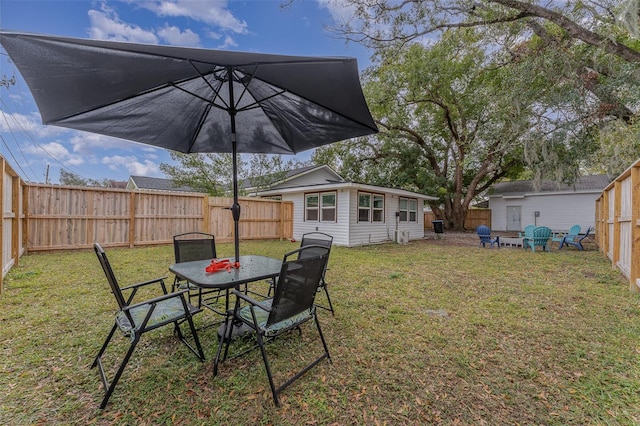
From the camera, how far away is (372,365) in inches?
89.3

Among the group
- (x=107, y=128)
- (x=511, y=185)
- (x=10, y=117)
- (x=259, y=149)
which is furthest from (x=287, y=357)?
(x=511, y=185)

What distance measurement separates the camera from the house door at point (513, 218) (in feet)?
57.9

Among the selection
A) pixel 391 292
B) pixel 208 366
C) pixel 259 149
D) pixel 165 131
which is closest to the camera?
pixel 208 366

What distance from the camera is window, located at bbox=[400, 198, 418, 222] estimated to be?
40.7ft

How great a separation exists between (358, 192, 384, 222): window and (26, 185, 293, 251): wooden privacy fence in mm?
4383

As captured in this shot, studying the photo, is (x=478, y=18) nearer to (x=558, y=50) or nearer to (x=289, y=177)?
(x=558, y=50)

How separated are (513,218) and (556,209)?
223cm

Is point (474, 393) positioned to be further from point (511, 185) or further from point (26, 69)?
point (511, 185)

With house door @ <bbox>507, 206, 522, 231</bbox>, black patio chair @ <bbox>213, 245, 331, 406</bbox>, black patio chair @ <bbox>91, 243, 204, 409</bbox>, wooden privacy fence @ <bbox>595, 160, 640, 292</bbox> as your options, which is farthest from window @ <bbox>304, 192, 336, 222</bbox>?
house door @ <bbox>507, 206, 522, 231</bbox>

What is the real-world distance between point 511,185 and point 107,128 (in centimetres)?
2266

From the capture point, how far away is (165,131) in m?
3.25

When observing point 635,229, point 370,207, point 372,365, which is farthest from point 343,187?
point 372,365

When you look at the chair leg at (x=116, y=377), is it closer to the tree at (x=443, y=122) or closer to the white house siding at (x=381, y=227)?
the white house siding at (x=381, y=227)

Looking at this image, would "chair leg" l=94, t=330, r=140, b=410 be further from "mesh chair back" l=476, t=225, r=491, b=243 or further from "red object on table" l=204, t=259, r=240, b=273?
"mesh chair back" l=476, t=225, r=491, b=243
